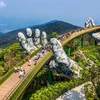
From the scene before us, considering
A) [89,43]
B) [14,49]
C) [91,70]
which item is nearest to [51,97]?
[91,70]

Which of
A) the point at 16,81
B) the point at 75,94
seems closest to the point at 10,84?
the point at 16,81

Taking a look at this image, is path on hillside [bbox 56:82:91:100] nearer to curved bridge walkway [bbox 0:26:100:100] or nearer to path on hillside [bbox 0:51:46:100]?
curved bridge walkway [bbox 0:26:100:100]

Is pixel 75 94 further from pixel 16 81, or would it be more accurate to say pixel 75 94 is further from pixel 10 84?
pixel 10 84

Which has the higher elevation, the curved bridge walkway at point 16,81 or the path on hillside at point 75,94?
the curved bridge walkway at point 16,81

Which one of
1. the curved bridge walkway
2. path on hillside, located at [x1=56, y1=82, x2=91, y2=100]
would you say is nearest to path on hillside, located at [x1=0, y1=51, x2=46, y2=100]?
the curved bridge walkway

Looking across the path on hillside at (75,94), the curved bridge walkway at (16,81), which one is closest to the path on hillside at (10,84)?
the curved bridge walkway at (16,81)

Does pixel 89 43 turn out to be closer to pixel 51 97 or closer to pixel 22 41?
pixel 22 41

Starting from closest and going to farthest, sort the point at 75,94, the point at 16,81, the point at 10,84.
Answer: the point at 10,84, the point at 16,81, the point at 75,94

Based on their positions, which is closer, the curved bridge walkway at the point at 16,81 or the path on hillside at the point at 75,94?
the curved bridge walkway at the point at 16,81

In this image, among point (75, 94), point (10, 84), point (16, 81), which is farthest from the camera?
point (75, 94)

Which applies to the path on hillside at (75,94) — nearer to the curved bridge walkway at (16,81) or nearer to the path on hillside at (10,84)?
the curved bridge walkway at (16,81)
